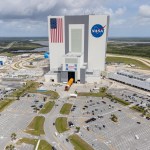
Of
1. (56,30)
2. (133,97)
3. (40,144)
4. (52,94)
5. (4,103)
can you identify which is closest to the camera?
(40,144)

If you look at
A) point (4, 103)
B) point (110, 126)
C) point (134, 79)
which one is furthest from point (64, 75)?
point (110, 126)

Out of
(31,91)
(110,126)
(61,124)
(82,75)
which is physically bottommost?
(110,126)

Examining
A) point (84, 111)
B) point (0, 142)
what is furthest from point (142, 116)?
point (0, 142)

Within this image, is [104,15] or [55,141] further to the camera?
[104,15]

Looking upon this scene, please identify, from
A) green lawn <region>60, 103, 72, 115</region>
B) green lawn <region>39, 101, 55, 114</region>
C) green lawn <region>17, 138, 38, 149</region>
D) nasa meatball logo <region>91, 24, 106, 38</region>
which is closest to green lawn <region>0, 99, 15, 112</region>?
green lawn <region>39, 101, 55, 114</region>

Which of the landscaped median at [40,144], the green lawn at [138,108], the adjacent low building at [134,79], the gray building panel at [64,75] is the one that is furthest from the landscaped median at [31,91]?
the adjacent low building at [134,79]

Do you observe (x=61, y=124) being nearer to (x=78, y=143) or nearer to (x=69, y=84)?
(x=78, y=143)

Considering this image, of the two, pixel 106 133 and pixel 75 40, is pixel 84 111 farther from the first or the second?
pixel 75 40
